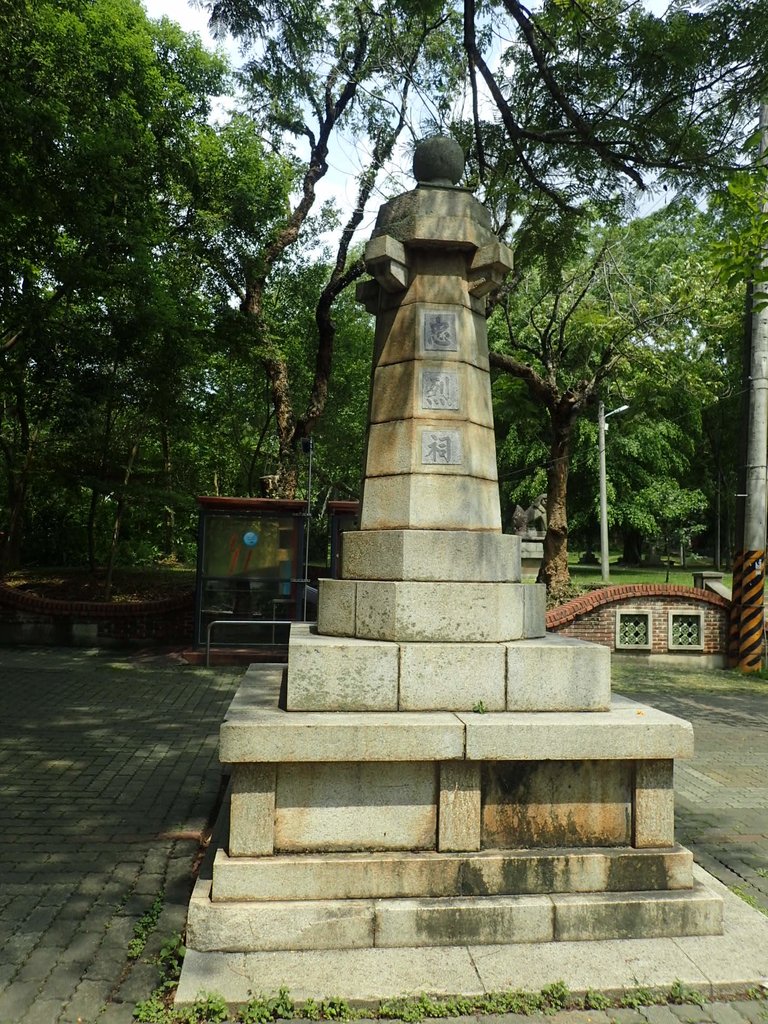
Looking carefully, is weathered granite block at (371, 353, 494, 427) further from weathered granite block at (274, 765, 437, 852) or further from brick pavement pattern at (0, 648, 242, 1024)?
brick pavement pattern at (0, 648, 242, 1024)

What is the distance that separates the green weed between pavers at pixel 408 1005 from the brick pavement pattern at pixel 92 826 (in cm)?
17

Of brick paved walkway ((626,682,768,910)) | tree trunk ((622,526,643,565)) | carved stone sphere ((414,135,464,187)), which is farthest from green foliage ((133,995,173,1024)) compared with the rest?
tree trunk ((622,526,643,565))

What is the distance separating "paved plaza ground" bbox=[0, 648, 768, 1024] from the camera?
11.2ft

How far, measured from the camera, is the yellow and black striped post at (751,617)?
44.3 ft

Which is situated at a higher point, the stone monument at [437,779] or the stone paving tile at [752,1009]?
the stone monument at [437,779]

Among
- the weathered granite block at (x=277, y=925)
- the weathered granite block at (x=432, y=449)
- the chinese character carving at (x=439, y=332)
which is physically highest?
the chinese character carving at (x=439, y=332)

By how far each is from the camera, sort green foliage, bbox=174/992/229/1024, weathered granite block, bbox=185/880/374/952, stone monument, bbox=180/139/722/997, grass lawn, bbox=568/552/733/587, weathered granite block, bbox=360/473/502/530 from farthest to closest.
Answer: grass lawn, bbox=568/552/733/587 → weathered granite block, bbox=360/473/502/530 → stone monument, bbox=180/139/722/997 → weathered granite block, bbox=185/880/374/952 → green foliage, bbox=174/992/229/1024

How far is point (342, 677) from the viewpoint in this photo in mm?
4176

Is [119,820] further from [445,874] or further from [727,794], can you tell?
[727,794]

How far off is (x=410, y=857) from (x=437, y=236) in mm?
3694

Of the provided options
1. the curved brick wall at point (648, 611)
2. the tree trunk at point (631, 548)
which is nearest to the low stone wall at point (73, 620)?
the curved brick wall at point (648, 611)

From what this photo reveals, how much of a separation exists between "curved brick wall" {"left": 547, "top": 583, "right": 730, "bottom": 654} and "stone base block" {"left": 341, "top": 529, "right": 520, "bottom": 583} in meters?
9.73

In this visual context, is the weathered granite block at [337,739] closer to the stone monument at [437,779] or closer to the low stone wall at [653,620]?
the stone monument at [437,779]

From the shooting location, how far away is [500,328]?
22.3m
